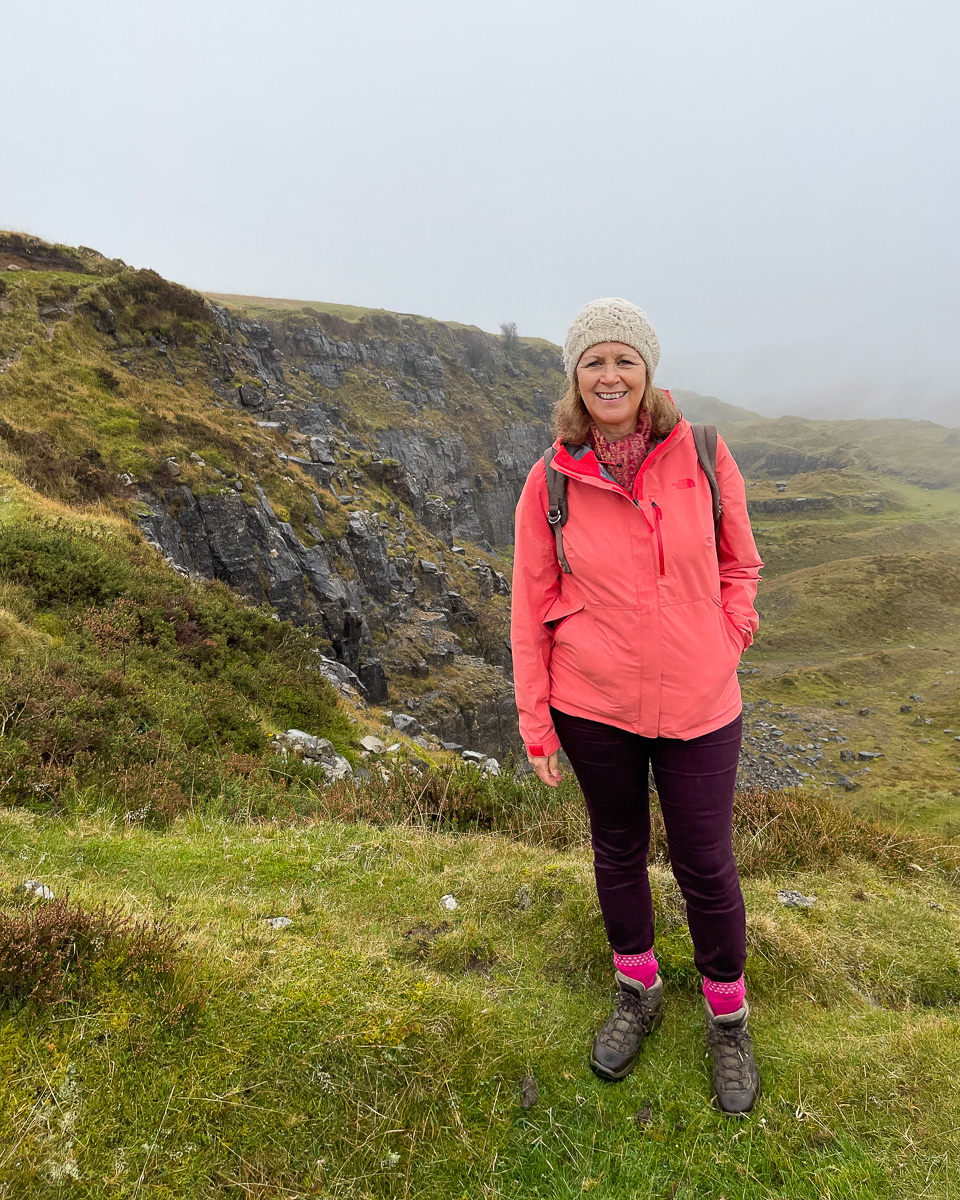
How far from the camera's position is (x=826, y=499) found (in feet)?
381

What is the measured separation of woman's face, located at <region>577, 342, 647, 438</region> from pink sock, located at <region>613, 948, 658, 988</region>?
2615mm

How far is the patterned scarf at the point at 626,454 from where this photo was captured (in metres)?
2.73

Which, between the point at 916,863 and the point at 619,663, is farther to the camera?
the point at 916,863

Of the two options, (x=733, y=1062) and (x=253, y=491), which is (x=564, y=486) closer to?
(x=733, y=1062)

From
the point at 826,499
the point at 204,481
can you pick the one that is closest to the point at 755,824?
the point at 204,481

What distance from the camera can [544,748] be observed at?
2.86m

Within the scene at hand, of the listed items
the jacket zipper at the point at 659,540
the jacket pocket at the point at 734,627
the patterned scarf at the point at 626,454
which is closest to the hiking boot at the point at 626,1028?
the jacket pocket at the point at 734,627

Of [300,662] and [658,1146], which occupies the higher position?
[658,1146]

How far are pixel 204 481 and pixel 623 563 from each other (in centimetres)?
2035

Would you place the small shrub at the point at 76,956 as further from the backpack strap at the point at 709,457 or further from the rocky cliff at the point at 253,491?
the rocky cliff at the point at 253,491

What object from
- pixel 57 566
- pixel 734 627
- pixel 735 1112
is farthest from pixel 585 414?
pixel 57 566

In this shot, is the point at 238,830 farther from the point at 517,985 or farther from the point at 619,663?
the point at 619,663

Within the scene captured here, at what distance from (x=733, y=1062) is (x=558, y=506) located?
8.47 feet

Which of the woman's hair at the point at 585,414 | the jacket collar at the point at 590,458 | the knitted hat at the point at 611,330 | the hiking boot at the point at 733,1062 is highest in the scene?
the knitted hat at the point at 611,330
